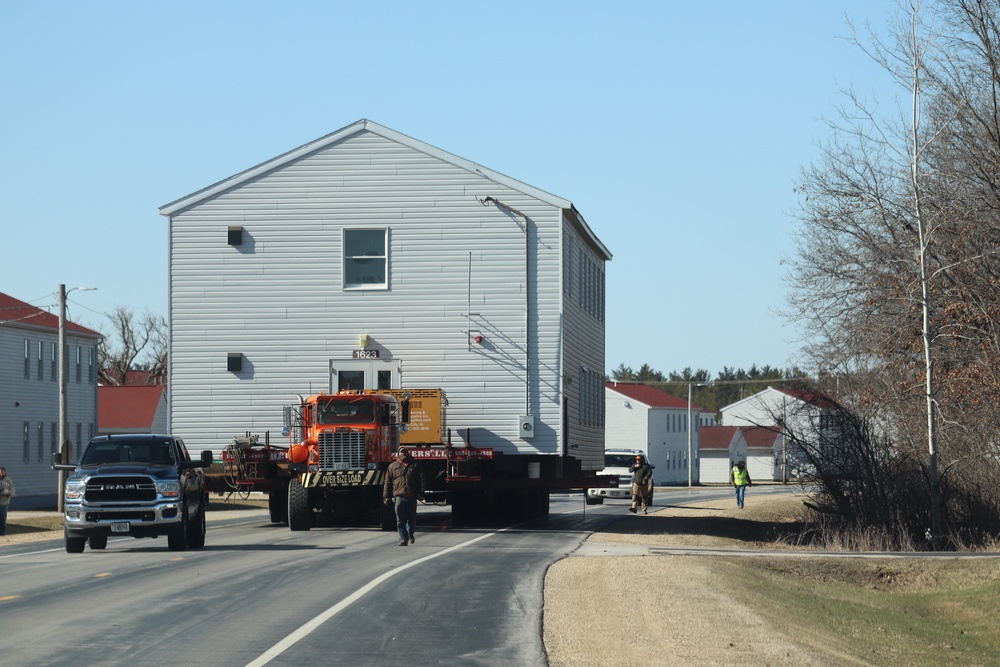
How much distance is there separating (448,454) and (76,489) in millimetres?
8633

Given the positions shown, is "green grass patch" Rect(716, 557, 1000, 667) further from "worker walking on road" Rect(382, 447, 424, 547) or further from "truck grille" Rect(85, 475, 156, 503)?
"truck grille" Rect(85, 475, 156, 503)

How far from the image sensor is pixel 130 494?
75.2ft

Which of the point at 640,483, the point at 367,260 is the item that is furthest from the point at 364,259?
the point at 640,483

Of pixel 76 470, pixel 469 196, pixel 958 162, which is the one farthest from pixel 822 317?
pixel 76 470

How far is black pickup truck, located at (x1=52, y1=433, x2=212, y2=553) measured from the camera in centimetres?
2286

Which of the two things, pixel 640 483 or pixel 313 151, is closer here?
pixel 313 151

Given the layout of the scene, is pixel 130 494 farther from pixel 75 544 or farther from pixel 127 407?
pixel 127 407

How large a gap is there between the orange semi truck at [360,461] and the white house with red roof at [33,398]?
31204 mm

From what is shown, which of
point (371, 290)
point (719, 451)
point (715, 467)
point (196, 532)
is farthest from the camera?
point (715, 467)

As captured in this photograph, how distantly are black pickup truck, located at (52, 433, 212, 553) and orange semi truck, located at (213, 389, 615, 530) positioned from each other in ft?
16.6

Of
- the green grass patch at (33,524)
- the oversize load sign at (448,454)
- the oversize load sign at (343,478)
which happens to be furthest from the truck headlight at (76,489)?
the green grass patch at (33,524)

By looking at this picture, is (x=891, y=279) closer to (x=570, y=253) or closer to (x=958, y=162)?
(x=958, y=162)

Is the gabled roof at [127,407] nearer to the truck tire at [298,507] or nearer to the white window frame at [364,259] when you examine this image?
the white window frame at [364,259]

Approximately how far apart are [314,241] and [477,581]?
50.9 ft
